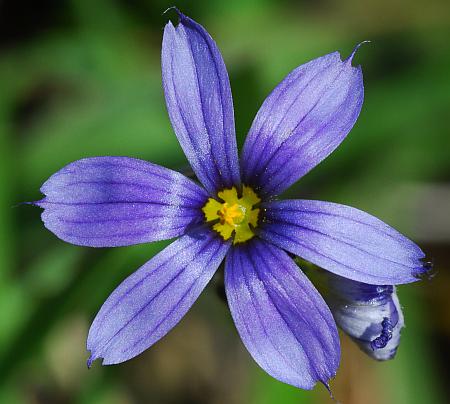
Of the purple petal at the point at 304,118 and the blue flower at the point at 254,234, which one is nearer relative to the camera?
the blue flower at the point at 254,234

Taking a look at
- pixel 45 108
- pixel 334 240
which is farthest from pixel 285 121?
pixel 45 108

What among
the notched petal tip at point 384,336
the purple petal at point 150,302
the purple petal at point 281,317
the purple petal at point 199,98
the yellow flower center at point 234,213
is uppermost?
the purple petal at point 199,98

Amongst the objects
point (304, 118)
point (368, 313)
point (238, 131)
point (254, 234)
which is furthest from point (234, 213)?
point (238, 131)

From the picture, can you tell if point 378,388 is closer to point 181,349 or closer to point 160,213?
point 181,349

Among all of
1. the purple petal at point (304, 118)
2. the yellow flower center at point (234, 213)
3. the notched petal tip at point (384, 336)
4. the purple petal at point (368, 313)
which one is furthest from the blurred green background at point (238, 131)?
the notched petal tip at point (384, 336)

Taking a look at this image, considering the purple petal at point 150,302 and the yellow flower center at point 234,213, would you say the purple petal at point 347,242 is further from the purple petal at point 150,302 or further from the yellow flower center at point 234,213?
the purple petal at point 150,302

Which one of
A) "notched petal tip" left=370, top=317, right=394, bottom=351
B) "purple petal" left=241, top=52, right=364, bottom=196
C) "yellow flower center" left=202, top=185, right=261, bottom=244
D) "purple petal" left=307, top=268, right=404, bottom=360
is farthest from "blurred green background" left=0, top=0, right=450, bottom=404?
"notched petal tip" left=370, top=317, right=394, bottom=351

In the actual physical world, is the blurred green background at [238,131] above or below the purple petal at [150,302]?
above

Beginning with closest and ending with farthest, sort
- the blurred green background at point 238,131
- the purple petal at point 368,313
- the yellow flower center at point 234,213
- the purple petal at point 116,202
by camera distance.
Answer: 1. the purple petal at point 116,202
2. the purple petal at point 368,313
3. the yellow flower center at point 234,213
4. the blurred green background at point 238,131
